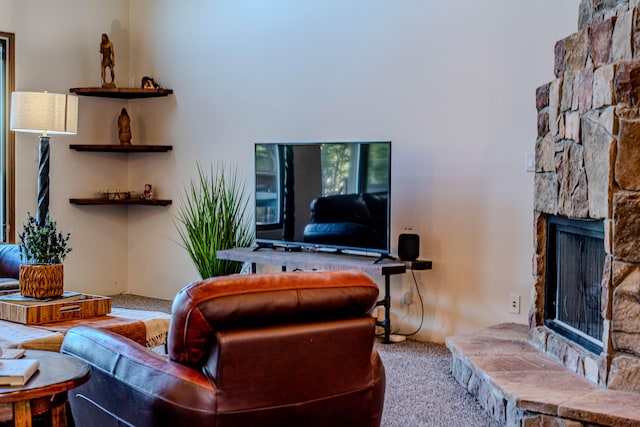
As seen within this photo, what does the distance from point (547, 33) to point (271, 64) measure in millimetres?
2190

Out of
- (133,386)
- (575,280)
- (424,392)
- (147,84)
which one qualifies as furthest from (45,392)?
(147,84)

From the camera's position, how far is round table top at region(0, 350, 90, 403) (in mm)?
A: 1925

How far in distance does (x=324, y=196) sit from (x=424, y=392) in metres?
1.67

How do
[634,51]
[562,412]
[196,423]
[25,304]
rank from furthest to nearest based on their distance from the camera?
1. [25,304]
2. [634,51]
3. [562,412]
4. [196,423]

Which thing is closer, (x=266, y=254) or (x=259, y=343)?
(x=259, y=343)

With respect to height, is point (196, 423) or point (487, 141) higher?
point (487, 141)

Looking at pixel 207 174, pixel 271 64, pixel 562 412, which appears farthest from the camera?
pixel 207 174

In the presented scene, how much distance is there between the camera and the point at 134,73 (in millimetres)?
6422

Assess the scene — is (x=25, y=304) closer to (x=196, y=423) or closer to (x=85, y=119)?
(x=196, y=423)

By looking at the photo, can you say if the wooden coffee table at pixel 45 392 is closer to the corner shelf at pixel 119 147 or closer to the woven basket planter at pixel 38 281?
the woven basket planter at pixel 38 281

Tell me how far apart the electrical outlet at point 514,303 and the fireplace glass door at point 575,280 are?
684mm

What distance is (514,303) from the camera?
4344mm

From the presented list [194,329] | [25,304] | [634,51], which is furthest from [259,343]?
[634,51]

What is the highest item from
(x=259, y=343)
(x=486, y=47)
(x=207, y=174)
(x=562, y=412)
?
(x=486, y=47)
